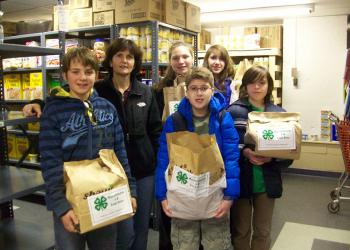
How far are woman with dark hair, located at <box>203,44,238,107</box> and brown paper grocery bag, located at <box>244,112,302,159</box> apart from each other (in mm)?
475

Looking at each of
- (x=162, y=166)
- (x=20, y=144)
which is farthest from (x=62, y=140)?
(x=20, y=144)

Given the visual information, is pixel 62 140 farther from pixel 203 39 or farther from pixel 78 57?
pixel 203 39

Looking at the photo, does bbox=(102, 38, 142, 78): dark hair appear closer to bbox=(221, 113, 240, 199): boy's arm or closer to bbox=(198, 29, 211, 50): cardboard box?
bbox=(221, 113, 240, 199): boy's arm

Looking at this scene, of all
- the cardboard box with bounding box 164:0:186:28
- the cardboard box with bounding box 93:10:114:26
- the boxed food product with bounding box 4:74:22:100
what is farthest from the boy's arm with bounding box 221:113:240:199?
the boxed food product with bounding box 4:74:22:100

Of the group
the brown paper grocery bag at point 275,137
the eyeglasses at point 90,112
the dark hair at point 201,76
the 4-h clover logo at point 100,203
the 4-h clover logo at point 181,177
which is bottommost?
the 4-h clover logo at point 100,203

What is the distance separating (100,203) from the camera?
1.43 m

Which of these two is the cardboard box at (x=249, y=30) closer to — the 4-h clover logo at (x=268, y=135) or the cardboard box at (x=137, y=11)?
the cardboard box at (x=137, y=11)

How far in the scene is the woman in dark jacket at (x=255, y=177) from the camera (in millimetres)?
1936

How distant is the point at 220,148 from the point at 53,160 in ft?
2.69

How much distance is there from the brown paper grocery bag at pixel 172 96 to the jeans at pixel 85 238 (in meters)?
0.83

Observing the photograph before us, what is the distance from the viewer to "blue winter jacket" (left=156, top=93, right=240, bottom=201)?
1.77 metres

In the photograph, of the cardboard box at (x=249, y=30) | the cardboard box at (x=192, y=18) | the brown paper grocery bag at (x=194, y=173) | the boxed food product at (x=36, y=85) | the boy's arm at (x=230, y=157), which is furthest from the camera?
the cardboard box at (x=249, y=30)

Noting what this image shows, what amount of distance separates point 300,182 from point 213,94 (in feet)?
11.7

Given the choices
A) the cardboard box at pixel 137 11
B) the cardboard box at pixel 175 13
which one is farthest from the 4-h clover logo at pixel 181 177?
the cardboard box at pixel 175 13
